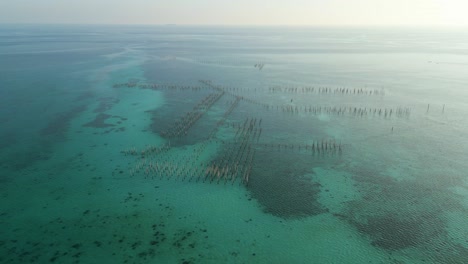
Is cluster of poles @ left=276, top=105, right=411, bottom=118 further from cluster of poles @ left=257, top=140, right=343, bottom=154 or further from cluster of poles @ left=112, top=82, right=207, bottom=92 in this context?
cluster of poles @ left=112, top=82, right=207, bottom=92

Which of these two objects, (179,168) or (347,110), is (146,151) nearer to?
(179,168)

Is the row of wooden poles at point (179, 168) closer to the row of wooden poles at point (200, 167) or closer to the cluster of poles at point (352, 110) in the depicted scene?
the row of wooden poles at point (200, 167)

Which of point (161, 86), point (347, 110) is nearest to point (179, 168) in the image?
point (347, 110)

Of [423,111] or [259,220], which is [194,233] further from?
[423,111]

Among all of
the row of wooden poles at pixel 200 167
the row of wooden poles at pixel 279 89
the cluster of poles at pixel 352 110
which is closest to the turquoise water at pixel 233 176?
the row of wooden poles at pixel 200 167

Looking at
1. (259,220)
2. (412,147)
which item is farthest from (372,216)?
(412,147)

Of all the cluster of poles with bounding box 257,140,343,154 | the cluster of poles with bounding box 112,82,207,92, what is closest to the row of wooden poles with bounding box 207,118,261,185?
the cluster of poles with bounding box 257,140,343,154
